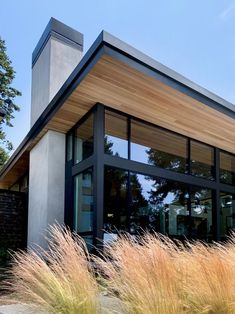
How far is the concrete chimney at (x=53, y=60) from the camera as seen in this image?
387 inches

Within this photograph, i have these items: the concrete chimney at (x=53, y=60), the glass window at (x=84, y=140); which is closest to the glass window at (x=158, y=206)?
the glass window at (x=84, y=140)

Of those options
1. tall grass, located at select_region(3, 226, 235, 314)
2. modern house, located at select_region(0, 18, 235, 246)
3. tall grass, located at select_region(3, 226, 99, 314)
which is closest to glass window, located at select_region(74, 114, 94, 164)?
modern house, located at select_region(0, 18, 235, 246)

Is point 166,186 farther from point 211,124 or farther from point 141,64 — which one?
point 141,64

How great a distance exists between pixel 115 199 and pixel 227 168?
3992mm

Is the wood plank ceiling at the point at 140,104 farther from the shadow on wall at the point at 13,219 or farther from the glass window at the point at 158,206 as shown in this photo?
the shadow on wall at the point at 13,219

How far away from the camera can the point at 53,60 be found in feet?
32.7

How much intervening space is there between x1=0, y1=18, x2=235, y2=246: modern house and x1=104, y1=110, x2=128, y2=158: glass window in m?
0.02

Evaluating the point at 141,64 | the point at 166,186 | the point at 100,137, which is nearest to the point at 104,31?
the point at 141,64

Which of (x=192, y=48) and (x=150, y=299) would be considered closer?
(x=150, y=299)

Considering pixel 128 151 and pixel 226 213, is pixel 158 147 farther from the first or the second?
pixel 226 213

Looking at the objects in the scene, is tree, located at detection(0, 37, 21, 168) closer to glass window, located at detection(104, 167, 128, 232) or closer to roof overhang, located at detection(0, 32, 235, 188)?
roof overhang, located at detection(0, 32, 235, 188)

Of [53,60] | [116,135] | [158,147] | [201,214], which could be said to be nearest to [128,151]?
[116,135]

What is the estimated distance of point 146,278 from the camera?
2568mm

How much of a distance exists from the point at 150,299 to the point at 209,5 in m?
8.15
